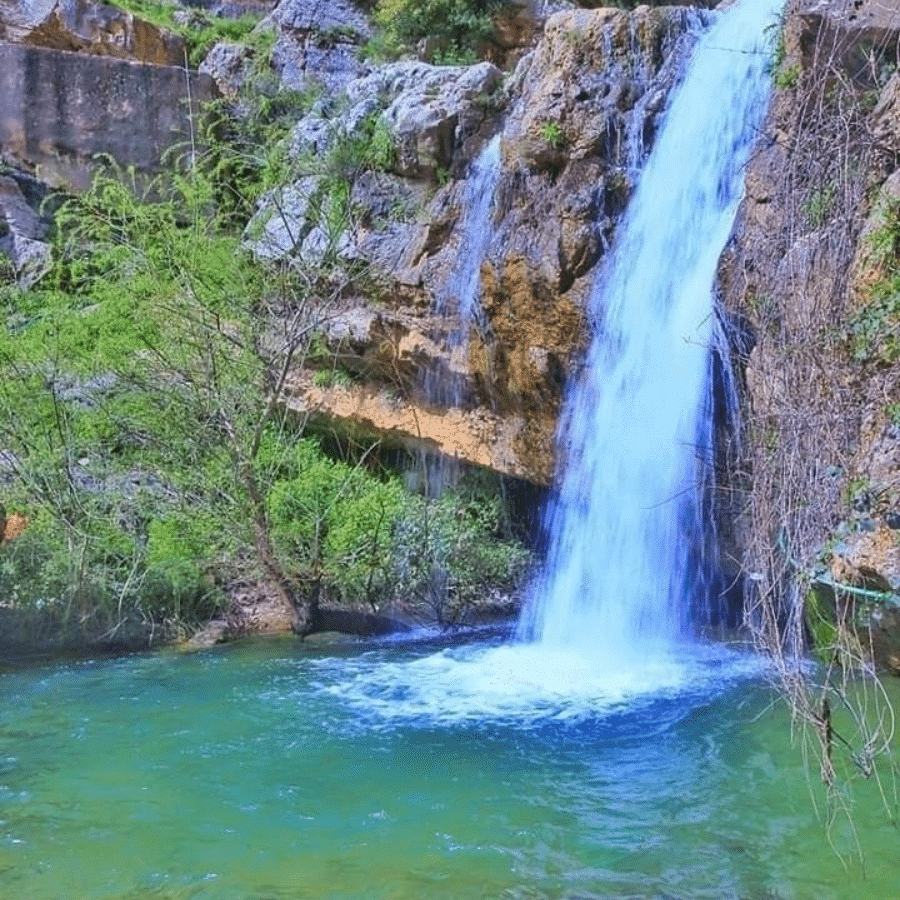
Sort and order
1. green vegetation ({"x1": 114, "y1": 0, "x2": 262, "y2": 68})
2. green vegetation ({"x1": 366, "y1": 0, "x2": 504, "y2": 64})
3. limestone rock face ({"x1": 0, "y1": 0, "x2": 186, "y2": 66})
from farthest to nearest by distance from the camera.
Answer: green vegetation ({"x1": 114, "y1": 0, "x2": 262, "y2": 68}), limestone rock face ({"x1": 0, "y1": 0, "x2": 186, "y2": 66}), green vegetation ({"x1": 366, "y1": 0, "x2": 504, "y2": 64})

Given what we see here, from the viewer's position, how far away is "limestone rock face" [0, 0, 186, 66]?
16.0m

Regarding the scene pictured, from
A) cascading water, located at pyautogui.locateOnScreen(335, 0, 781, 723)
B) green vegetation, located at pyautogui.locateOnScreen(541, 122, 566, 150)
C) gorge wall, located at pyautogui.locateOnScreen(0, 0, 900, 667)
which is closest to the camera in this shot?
gorge wall, located at pyautogui.locateOnScreen(0, 0, 900, 667)

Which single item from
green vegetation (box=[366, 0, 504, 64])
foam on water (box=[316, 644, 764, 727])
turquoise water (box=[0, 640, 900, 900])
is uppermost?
green vegetation (box=[366, 0, 504, 64])

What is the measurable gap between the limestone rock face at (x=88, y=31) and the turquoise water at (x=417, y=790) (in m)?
12.9

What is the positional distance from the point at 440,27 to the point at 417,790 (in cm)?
1178

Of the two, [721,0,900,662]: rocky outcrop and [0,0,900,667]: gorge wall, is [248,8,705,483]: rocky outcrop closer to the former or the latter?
[0,0,900,667]: gorge wall

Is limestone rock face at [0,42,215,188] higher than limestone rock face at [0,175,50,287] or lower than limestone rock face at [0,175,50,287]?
higher

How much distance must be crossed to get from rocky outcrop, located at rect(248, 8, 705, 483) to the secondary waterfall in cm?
29

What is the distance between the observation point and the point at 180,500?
A: 8.77m

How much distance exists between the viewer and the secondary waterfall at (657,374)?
26.4ft

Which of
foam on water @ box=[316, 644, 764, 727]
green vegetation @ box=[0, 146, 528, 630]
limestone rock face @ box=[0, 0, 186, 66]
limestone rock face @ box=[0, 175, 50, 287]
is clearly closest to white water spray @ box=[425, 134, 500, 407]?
green vegetation @ box=[0, 146, 528, 630]

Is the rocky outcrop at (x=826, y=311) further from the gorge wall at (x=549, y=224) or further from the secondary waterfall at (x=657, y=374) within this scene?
the secondary waterfall at (x=657, y=374)

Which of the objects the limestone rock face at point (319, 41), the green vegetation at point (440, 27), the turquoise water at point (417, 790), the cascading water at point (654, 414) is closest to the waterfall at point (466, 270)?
the cascading water at point (654, 414)

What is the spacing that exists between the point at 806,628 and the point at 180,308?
6196 mm
